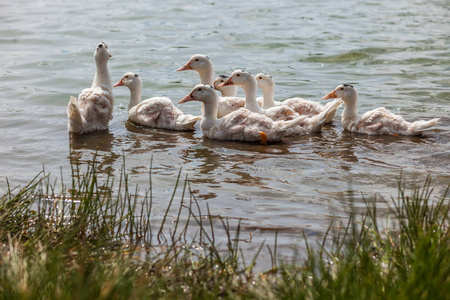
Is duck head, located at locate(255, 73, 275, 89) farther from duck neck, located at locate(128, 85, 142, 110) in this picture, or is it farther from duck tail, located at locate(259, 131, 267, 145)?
duck neck, located at locate(128, 85, 142, 110)

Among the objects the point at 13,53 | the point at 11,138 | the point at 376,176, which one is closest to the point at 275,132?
the point at 376,176

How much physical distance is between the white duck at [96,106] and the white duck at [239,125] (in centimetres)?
151

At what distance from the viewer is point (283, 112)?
954 cm

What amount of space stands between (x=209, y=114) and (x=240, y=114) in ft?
1.72

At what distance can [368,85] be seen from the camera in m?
12.7

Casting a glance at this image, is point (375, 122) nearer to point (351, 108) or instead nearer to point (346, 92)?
point (351, 108)

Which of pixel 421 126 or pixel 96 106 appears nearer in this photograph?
pixel 421 126

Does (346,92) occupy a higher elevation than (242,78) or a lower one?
lower

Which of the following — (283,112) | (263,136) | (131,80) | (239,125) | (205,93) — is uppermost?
(131,80)

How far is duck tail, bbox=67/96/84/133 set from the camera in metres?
9.13

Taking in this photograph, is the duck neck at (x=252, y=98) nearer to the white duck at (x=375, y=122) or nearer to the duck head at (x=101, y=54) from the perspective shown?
the white duck at (x=375, y=122)

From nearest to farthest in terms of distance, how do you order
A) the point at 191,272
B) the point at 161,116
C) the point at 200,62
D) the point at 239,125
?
the point at 191,272
the point at 239,125
the point at 161,116
the point at 200,62

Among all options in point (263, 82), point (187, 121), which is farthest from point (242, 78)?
point (187, 121)

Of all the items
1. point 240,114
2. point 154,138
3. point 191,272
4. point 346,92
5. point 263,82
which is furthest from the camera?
point 263,82
